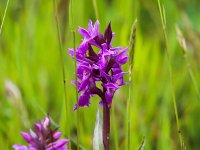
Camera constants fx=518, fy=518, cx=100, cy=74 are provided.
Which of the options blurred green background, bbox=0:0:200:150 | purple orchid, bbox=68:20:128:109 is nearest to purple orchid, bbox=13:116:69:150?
purple orchid, bbox=68:20:128:109

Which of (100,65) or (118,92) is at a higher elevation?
(118,92)

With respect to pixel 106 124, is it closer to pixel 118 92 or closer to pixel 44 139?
pixel 44 139

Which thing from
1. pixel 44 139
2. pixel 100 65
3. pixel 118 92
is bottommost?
pixel 44 139

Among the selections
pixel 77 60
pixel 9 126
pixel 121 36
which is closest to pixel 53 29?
pixel 121 36

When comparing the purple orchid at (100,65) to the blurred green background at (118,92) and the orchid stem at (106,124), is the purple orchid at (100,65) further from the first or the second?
the blurred green background at (118,92)

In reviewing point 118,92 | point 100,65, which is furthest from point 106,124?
point 118,92

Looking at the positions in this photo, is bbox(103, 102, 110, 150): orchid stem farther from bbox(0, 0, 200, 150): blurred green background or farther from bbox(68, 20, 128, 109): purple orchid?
bbox(0, 0, 200, 150): blurred green background

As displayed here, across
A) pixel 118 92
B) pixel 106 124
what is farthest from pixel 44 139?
pixel 118 92

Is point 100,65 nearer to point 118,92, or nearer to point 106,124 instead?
point 106,124

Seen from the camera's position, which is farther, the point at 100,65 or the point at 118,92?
the point at 118,92
